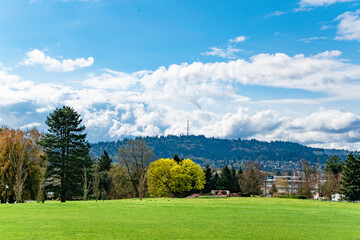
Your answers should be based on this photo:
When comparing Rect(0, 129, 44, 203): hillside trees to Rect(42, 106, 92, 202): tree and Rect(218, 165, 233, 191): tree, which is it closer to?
Rect(42, 106, 92, 202): tree

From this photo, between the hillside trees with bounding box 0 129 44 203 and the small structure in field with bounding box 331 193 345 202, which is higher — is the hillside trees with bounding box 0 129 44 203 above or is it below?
above

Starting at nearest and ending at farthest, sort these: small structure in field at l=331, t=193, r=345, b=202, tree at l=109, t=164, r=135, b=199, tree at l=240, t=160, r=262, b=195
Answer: tree at l=109, t=164, r=135, b=199 → small structure in field at l=331, t=193, r=345, b=202 → tree at l=240, t=160, r=262, b=195

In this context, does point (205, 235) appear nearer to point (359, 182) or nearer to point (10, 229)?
point (10, 229)

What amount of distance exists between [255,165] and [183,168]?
29089 millimetres

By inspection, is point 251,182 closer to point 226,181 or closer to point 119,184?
point 226,181

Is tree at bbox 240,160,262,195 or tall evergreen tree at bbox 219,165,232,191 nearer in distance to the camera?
tree at bbox 240,160,262,195

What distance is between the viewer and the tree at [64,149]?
5159 centimetres

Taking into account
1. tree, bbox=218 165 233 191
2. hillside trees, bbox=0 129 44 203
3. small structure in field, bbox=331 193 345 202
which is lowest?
small structure in field, bbox=331 193 345 202

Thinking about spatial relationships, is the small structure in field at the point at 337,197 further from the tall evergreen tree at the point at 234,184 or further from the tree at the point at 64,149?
→ the tree at the point at 64,149

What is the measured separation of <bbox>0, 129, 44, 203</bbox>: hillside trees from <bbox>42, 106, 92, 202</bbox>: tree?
3644 millimetres

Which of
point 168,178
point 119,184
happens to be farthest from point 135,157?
point 168,178

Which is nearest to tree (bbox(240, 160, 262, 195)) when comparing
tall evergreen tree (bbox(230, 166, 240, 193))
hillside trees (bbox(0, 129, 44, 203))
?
tall evergreen tree (bbox(230, 166, 240, 193))

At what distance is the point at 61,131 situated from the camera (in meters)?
53.0

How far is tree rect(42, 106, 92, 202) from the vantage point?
5159 cm
